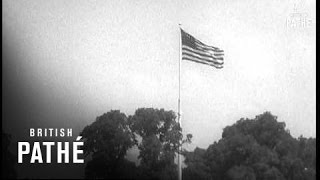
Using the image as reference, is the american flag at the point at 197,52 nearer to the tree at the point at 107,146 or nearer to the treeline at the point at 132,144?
the treeline at the point at 132,144

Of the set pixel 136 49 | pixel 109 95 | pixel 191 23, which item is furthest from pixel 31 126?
pixel 191 23

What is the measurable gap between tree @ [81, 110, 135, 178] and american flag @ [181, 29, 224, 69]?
66.3 inches

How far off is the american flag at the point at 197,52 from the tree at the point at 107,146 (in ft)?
5.53

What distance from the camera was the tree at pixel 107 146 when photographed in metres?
13.4

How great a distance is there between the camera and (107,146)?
1359cm

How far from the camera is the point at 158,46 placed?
537 inches

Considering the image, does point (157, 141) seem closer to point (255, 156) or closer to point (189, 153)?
point (189, 153)

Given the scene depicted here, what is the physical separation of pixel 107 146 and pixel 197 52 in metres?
2.46

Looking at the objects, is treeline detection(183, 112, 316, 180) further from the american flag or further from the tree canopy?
the american flag

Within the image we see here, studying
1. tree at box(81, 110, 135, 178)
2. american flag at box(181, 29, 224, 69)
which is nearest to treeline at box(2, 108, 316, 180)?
tree at box(81, 110, 135, 178)

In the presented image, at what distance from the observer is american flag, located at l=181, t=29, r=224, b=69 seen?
44.2ft

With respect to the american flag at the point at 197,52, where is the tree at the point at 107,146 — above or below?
below

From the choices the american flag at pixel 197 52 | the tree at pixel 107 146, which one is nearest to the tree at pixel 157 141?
the tree at pixel 107 146

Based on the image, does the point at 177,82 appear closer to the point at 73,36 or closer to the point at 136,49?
the point at 136,49
